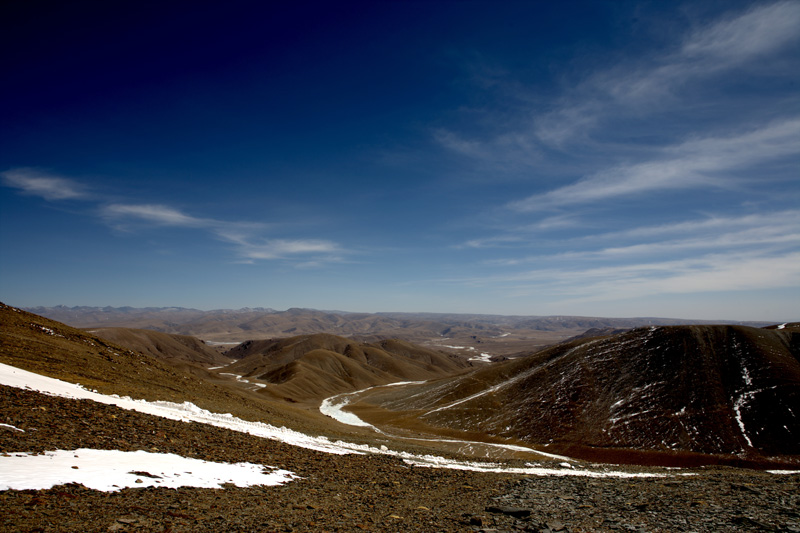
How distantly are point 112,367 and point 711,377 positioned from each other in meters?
87.1

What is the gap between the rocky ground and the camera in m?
9.55

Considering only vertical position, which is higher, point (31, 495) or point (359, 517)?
point (31, 495)

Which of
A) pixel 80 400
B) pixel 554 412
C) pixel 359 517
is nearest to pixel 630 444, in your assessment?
pixel 554 412

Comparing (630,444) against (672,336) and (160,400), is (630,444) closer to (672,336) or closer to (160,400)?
(672,336)

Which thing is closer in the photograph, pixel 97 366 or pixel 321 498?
pixel 321 498

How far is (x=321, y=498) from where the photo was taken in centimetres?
1395

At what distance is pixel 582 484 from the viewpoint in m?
21.5

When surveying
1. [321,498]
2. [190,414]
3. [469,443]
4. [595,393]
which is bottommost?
[469,443]

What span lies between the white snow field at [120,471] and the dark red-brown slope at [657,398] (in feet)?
187

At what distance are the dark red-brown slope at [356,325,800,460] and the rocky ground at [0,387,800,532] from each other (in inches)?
1632

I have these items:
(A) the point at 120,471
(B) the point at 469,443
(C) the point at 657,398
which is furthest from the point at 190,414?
(C) the point at 657,398

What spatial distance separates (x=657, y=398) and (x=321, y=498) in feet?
231

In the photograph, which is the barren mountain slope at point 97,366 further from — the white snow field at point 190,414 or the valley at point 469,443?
the white snow field at point 190,414

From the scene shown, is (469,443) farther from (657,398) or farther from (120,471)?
(120,471)
